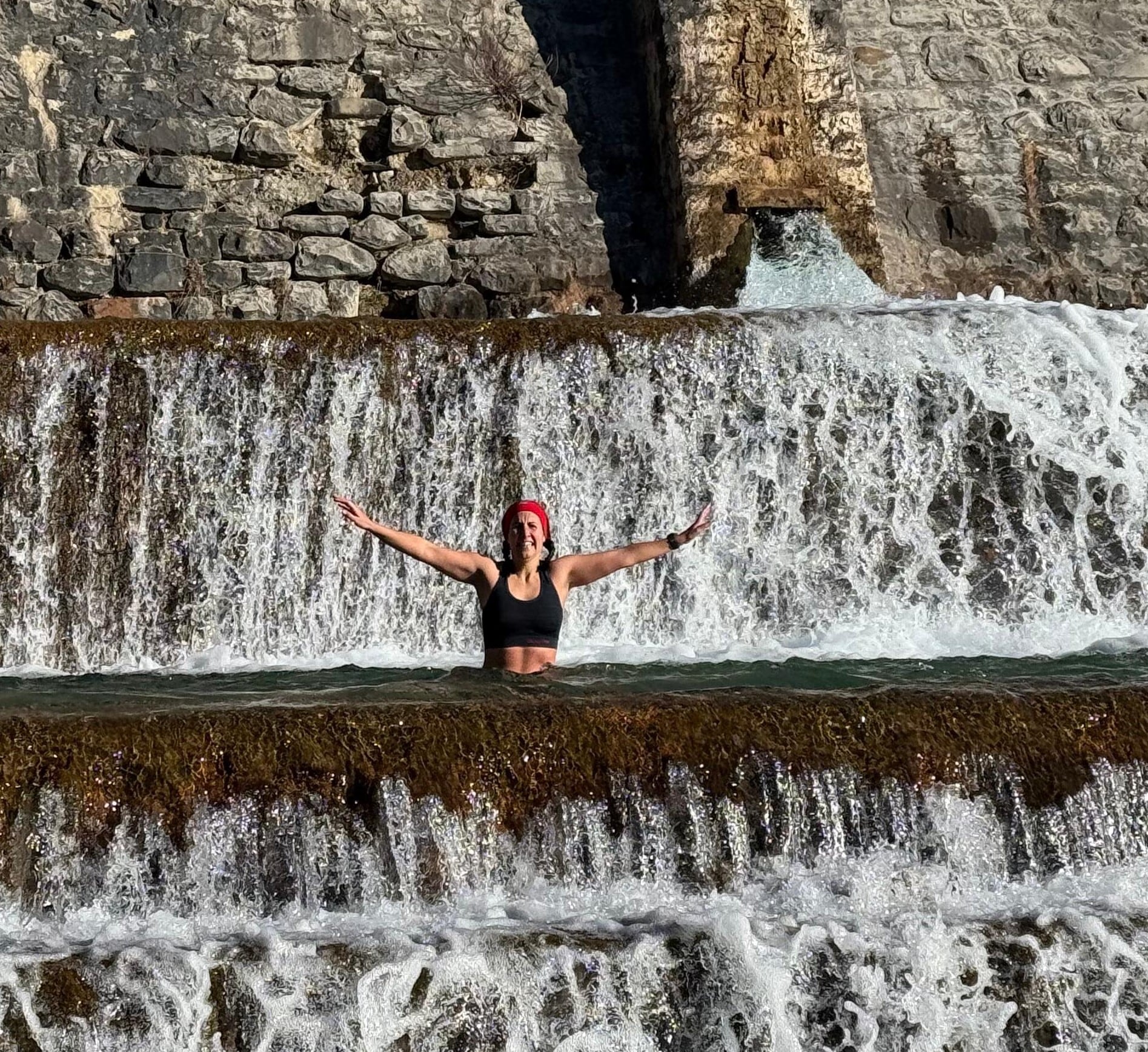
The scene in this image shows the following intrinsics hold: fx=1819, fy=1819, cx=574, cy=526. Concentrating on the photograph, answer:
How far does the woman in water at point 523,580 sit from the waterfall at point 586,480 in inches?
57.4

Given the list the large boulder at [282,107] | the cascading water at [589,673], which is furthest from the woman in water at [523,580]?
the large boulder at [282,107]

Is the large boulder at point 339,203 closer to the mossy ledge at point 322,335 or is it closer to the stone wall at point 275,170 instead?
the stone wall at point 275,170

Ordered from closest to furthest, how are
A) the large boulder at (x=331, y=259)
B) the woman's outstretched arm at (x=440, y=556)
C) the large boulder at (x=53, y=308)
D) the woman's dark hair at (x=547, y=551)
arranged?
1. the woman's outstretched arm at (x=440, y=556)
2. the woman's dark hair at (x=547, y=551)
3. the large boulder at (x=53, y=308)
4. the large boulder at (x=331, y=259)

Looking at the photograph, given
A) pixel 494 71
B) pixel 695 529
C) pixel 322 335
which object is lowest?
pixel 695 529

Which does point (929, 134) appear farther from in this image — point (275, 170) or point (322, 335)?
point (322, 335)

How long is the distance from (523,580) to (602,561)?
0.21 metres

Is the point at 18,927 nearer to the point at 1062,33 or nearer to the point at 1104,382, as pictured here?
the point at 1104,382

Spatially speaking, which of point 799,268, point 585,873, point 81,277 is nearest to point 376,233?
point 81,277

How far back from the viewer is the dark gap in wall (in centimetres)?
891

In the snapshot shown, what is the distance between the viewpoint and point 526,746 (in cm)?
371

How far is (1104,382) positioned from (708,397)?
148 cm

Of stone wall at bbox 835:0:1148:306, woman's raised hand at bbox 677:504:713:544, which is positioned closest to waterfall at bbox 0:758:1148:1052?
woman's raised hand at bbox 677:504:713:544

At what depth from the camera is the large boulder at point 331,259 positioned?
339 inches

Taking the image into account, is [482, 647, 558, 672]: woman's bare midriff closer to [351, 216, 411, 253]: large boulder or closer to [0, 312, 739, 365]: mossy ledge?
[0, 312, 739, 365]: mossy ledge
